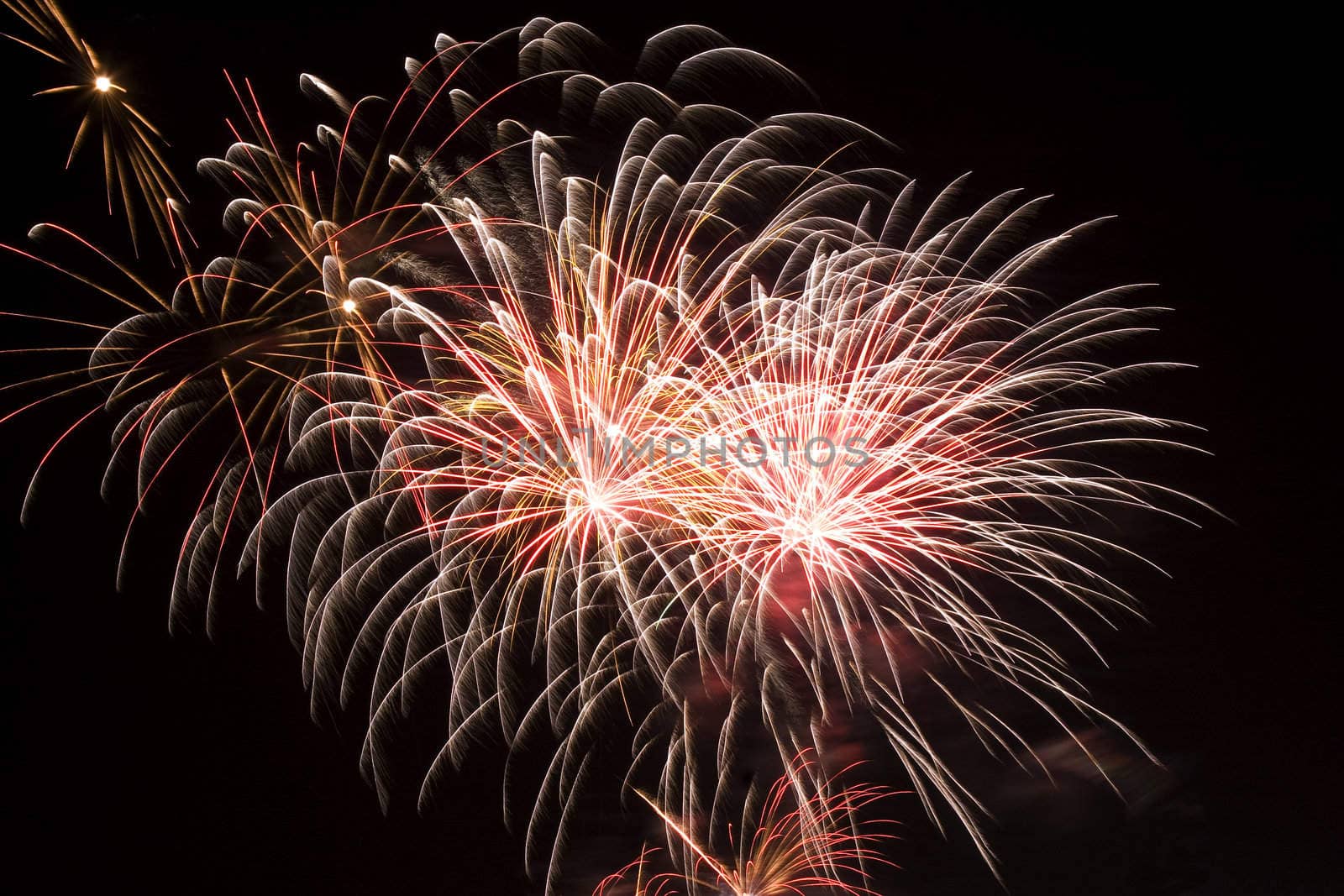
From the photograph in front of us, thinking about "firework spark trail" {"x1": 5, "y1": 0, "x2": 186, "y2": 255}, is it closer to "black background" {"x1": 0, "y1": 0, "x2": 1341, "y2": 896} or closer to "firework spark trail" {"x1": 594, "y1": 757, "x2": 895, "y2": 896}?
"black background" {"x1": 0, "y1": 0, "x2": 1341, "y2": 896}

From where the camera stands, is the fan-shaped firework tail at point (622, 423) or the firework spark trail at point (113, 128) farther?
the firework spark trail at point (113, 128)

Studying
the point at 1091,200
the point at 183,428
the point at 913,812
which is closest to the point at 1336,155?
the point at 1091,200

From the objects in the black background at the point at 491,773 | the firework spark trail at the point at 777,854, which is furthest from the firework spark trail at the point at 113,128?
the firework spark trail at the point at 777,854

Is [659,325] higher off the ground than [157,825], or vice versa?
[659,325]

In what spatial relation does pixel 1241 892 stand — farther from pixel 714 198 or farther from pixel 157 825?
pixel 157 825

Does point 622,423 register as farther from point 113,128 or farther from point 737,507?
point 113,128

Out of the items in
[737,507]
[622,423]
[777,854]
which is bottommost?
[777,854]

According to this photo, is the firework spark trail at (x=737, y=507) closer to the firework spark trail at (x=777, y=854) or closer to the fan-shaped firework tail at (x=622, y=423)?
the fan-shaped firework tail at (x=622, y=423)

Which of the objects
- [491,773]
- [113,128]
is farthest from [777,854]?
[113,128]
